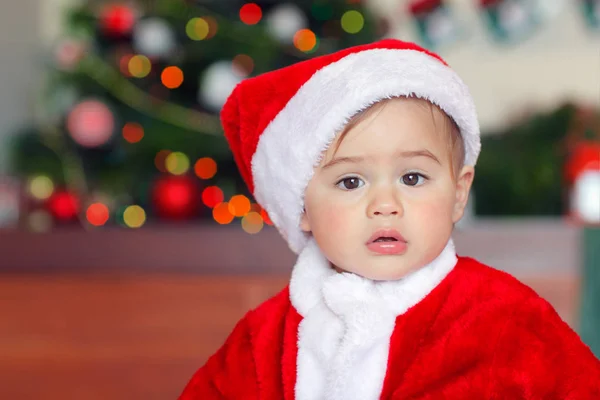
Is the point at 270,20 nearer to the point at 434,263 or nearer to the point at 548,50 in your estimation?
the point at 548,50

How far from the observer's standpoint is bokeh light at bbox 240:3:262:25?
2568 millimetres

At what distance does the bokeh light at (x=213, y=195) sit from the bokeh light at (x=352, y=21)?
697 mm

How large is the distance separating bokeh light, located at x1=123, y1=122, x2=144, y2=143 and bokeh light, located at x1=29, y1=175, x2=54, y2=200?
13.5 inches

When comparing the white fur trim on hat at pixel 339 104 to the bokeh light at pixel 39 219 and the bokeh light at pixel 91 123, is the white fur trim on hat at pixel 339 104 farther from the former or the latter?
the bokeh light at pixel 39 219

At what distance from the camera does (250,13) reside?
258 centimetres

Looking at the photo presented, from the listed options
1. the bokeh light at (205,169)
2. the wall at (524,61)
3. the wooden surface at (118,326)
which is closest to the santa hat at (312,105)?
the wooden surface at (118,326)

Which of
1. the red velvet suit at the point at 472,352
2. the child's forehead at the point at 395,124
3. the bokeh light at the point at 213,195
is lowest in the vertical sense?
the red velvet suit at the point at 472,352

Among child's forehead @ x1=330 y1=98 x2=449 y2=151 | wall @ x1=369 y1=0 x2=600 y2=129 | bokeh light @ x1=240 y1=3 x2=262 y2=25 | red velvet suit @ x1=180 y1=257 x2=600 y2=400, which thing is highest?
wall @ x1=369 y1=0 x2=600 y2=129

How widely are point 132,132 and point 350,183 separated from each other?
1.87m

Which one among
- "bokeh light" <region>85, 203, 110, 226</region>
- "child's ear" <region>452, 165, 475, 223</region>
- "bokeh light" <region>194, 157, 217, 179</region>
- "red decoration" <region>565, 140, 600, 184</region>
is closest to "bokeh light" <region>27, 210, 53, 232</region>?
"bokeh light" <region>85, 203, 110, 226</region>

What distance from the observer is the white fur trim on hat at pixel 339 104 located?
2.54ft

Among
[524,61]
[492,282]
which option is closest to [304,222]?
[492,282]

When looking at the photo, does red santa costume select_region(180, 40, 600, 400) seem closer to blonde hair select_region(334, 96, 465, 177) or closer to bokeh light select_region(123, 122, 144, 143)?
blonde hair select_region(334, 96, 465, 177)

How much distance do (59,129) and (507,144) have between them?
1632 millimetres
